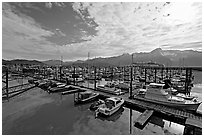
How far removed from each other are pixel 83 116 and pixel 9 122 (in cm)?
761

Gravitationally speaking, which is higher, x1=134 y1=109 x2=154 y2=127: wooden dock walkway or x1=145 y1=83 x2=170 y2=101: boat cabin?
x1=145 y1=83 x2=170 y2=101: boat cabin

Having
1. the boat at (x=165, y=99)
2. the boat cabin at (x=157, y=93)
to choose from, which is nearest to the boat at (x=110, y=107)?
the boat at (x=165, y=99)

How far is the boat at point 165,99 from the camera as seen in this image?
550 inches

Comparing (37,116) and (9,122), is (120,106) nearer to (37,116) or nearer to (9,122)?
(37,116)

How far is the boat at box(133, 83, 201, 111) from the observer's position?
1396 cm

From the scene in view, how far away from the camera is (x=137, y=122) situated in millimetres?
11508

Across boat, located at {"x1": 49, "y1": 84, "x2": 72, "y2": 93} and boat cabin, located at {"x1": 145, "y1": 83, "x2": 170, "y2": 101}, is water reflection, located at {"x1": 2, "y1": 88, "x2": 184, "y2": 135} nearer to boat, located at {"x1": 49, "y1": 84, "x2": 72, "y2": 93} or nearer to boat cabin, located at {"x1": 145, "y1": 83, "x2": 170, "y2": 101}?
boat cabin, located at {"x1": 145, "y1": 83, "x2": 170, "y2": 101}

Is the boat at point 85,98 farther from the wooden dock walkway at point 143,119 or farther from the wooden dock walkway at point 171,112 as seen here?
the wooden dock walkway at point 143,119

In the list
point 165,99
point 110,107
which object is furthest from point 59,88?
point 165,99

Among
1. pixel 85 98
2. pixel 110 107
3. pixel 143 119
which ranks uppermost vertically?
pixel 110 107

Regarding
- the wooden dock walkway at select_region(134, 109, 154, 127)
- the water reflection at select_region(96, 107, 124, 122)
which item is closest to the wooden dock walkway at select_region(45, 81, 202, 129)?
the wooden dock walkway at select_region(134, 109, 154, 127)

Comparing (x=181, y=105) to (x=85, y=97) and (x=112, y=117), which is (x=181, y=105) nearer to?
(x=112, y=117)

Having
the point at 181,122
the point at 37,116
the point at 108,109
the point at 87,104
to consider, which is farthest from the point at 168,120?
the point at 37,116

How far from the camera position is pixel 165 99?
15.4m
